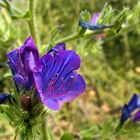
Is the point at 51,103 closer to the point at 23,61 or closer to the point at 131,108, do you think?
the point at 23,61

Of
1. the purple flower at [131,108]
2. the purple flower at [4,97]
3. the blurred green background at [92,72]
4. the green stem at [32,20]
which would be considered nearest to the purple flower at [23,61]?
the purple flower at [4,97]

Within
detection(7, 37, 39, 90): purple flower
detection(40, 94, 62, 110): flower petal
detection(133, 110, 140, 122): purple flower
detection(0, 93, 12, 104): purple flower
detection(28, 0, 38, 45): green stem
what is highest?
detection(28, 0, 38, 45): green stem

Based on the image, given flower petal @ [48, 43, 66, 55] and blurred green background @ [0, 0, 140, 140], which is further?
blurred green background @ [0, 0, 140, 140]

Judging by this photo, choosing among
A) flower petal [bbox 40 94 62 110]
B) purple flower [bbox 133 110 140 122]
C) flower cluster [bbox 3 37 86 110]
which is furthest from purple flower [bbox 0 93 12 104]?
purple flower [bbox 133 110 140 122]

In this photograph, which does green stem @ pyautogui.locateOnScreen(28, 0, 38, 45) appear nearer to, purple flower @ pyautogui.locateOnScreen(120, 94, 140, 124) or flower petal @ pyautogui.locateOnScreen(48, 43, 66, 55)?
flower petal @ pyautogui.locateOnScreen(48, 43, 66, 55)

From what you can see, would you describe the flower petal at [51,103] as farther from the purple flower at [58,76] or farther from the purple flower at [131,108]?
the purple flower at [131,108]

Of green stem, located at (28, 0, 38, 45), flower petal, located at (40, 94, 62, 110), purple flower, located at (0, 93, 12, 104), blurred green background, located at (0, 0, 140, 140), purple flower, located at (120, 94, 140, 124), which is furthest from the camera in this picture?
blurred green background, located at (0, 0, 140, 140)

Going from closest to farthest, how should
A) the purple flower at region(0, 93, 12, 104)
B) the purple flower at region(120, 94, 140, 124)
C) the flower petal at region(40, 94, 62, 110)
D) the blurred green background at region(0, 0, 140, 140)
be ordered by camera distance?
the flower petal at region(40, 94, 62, 110), the purple flower at region(0, 93, 12, 104), the purple flower at region(120, 94, 140, 124), the blurred green background at region(0, 0, 140, 140)

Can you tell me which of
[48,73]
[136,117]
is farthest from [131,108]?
[48,73]
